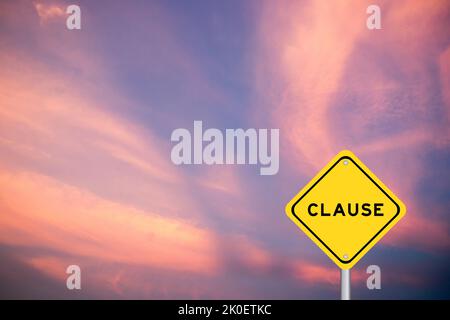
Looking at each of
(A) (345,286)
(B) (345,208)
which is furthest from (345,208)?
(A) (345,286)

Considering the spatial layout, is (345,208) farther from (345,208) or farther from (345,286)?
(345,286)

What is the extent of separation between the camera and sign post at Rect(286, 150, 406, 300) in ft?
14.0

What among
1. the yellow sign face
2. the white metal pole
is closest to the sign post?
the yellow sign face

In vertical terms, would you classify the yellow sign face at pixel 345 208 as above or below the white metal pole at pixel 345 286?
above

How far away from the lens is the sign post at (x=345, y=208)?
14.0ft

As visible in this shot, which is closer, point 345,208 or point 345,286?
point 345,286

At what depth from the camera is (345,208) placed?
428 centimetres

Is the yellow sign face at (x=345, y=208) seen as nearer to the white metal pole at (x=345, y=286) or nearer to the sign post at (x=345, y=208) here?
the sign post at (x=345, y=208)

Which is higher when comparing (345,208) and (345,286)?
(345,208)

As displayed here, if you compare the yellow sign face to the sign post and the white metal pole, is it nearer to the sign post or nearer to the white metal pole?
the sign post

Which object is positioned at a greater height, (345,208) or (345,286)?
(345,208)

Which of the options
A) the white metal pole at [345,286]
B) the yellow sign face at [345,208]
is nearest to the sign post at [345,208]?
the yellow sign face at [345,208]
